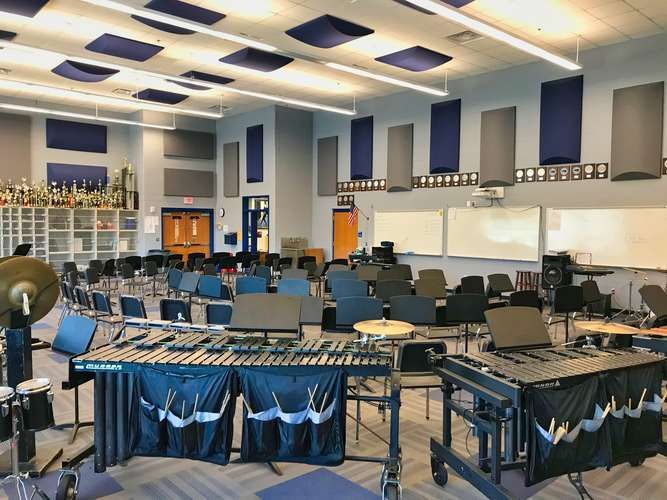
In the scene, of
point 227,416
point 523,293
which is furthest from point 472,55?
point 227,416

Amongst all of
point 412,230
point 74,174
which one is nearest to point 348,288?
point 412,230

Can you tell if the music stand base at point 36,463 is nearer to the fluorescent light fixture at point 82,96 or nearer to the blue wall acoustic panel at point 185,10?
the blue wall acoustic panel at point 185,10

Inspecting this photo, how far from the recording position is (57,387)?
5.48 metres

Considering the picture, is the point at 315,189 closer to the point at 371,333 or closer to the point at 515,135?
the point at 515,135

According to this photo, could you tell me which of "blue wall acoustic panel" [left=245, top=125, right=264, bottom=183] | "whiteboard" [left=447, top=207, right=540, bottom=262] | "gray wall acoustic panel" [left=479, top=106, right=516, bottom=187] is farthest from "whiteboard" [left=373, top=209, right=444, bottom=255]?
"blue wall acoustic panel" [left=245, top=125, right=264, bottom=183]

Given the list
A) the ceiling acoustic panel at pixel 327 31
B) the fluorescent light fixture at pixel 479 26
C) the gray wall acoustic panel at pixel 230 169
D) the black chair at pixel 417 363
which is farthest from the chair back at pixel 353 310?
the gray wall acoustic panel at pixel 230 169

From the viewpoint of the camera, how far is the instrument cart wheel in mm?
3131

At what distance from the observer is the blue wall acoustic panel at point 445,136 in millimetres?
11914

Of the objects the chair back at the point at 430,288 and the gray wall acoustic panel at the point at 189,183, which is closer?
the chair back at the point at 430,288

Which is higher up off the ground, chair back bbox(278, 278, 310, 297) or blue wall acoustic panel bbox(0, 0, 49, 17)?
blue wall acoustic panel bbox(0, 0, 49, 17)

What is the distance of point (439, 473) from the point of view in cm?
360

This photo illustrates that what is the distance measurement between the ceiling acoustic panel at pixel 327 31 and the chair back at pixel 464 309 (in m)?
4.89

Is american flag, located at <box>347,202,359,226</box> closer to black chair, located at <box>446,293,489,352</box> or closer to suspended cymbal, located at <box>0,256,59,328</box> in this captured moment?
black chair, located at <box>446,293,489,352</box>

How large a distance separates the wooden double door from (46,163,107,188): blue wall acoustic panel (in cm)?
219
